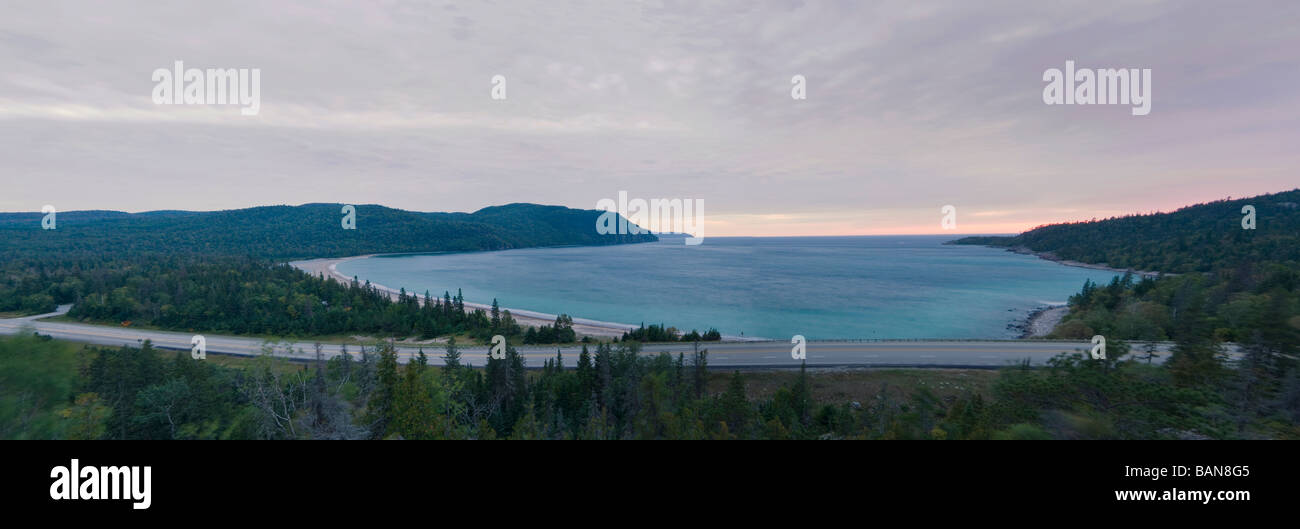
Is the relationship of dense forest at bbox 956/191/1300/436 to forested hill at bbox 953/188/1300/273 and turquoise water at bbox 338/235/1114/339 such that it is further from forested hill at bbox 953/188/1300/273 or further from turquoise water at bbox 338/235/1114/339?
turquoise water at bbox 338/235/1114/339

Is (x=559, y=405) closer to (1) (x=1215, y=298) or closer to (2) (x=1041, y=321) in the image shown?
(1) (x=1215, y=298)

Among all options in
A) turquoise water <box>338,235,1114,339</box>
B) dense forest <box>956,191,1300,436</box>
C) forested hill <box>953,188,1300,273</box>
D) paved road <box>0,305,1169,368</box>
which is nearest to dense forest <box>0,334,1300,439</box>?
dense forest <box>956,191,1300,436</box>

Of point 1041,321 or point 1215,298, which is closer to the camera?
point 1215,298

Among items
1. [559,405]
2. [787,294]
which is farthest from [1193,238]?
[559,405]

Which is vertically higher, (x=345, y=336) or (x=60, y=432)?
(x=60, y=432)
